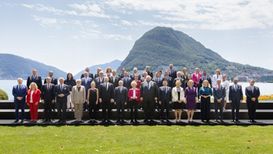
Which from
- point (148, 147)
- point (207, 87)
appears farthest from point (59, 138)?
point (207, 87)

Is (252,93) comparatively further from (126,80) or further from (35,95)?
(35,95)

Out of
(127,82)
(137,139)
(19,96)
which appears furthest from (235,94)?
(19,96)

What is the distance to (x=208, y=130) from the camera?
17078 millimetres

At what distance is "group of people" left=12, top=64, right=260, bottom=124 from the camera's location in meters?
19.7

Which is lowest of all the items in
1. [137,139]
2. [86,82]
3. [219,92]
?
[137,139]

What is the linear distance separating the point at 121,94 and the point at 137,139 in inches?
209

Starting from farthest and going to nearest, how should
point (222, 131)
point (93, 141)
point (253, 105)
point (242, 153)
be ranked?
point (253, 105)
point (222, 131)
point (93, 141)
point (242, 153)

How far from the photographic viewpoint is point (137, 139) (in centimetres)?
1464

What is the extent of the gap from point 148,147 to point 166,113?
24.1 feet

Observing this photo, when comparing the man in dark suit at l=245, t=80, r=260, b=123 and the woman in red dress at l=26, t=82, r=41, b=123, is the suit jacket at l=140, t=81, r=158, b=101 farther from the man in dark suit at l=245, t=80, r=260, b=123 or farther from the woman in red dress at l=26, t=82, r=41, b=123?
the woman in red dress at l=26, t=82, r=41, b=123

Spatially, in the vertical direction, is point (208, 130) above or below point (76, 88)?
below

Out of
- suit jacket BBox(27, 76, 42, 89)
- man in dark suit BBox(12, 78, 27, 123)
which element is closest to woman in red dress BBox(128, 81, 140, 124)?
suit jacket BBox(27, 76, 42, 89)

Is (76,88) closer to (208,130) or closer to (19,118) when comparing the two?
(19,118)

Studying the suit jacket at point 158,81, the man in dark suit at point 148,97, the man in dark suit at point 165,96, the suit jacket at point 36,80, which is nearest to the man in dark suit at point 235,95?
the man in dark suit at point 165,96
